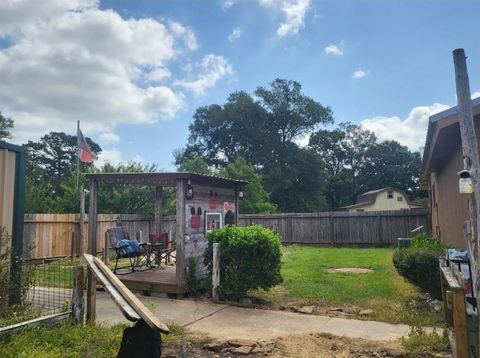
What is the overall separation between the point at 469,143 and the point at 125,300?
336cm

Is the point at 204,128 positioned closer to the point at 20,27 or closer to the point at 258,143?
the point at 258,143

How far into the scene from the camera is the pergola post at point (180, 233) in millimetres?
6605

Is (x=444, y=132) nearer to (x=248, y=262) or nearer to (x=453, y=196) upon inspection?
(x=453, y=196)

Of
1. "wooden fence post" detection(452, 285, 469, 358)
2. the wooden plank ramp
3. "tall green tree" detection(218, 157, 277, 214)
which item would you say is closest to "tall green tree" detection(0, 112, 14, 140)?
"tall green tree" detection(218, 157, 277, 214)

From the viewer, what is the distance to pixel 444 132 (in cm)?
550

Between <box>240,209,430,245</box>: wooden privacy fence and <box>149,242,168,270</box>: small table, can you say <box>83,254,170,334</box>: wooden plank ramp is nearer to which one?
<box>149,242,168,270</box>: small table

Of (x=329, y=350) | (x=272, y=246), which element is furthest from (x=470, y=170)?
(x=272, y=246)

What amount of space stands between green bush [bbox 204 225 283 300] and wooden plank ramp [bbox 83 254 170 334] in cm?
229

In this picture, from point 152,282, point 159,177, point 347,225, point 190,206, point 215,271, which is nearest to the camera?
point 215,271

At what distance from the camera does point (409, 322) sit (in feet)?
15.9

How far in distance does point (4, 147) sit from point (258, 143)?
Result: 1318 inches

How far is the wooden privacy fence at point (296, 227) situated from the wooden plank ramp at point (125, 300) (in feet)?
25.8

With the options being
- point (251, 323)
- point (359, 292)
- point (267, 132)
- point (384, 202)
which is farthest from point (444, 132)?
point (267, 132)

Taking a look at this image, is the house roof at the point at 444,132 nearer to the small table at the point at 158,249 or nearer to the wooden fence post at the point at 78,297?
the wooden fence post at the point at 78,297
